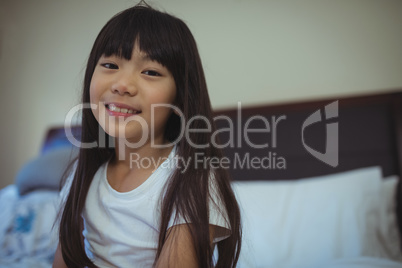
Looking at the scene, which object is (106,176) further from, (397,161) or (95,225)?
(397,161)

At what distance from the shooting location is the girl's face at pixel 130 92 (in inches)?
26.2

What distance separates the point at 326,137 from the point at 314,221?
0.42m

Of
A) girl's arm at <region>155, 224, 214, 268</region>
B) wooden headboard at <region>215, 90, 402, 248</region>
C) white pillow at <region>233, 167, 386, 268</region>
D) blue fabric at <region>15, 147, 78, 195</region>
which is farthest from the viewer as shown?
blue fabric at <region>15, 147, 78, 195</region>

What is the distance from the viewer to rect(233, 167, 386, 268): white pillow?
3.42ft

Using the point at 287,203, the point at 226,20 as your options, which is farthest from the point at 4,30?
the point at 287,203

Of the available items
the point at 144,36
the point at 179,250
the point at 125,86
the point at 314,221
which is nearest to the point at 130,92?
the point at 125,86

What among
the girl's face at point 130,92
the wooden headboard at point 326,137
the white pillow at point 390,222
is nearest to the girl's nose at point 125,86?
the girl's face at point 130,92

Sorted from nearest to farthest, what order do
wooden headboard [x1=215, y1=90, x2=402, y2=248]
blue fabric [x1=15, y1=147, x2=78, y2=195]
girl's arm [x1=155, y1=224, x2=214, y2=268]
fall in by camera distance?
girl's arm [x1=155, y1=224, x2=214, y2=268] < wooden headboard [x1=215, y1=90, x2=402, y2=248] < blue fabric [x1=15, y1=147, x2=78, y2=195]

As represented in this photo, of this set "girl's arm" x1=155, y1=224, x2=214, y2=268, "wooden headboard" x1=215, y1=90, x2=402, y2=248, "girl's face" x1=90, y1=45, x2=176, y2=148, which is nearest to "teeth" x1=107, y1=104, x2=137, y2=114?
"girl's face" x1=90, y1=45, x2=176, y2=148

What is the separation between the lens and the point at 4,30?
1934 mm

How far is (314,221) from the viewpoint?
111cm

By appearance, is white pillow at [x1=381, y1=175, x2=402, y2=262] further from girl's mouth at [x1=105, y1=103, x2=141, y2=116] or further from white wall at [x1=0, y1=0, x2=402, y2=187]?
girl's mouth at [x1=105, y1=103, x2=141, y2=116]

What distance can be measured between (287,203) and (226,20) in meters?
0.88

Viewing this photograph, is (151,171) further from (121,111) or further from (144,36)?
(144,36)
